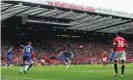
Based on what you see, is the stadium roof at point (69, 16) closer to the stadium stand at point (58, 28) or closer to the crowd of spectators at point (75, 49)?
the stadium stand at point (58, 28)

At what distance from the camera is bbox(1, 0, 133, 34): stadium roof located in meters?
44.9

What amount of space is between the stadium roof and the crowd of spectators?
282 cm

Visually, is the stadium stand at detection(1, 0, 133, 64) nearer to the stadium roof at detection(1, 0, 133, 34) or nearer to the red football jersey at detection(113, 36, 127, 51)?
the stadium roof at detection(1, 0, 133, 34)

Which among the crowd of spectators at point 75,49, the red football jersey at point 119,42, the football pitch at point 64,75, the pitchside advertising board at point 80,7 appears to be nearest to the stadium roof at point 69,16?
the pitchside advertising board at point 80,7

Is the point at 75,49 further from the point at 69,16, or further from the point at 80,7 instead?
the point at 80,7

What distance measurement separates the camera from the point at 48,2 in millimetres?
46219

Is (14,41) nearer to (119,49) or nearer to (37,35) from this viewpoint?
(37,35)

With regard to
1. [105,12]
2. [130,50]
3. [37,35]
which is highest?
[105,12]

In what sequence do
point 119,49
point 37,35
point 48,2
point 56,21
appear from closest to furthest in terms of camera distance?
point 119,49 < point 48,2 < point 56,21 < point 37,35

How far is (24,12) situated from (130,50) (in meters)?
28.9

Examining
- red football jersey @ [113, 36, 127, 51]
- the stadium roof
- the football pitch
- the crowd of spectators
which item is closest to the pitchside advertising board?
the stadium roof

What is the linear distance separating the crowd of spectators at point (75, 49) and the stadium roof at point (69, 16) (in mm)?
2817

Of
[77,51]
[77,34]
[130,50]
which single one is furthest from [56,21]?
[130,50]

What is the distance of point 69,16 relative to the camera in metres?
52.2
